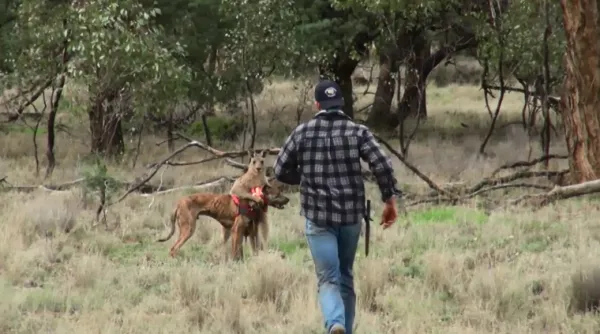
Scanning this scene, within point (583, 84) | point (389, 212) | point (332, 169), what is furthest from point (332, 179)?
point (583, 84)

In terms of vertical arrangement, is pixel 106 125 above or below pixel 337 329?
above

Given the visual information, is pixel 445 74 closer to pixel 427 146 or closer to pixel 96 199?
pixel 427 146

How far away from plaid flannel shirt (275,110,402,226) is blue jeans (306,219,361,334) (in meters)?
0.09

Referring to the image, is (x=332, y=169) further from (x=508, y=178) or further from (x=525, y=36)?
(x=525, y=36)

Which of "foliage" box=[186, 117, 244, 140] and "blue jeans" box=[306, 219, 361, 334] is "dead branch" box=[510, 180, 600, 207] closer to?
"blue jeans" box=[306, 219, 361, 334]

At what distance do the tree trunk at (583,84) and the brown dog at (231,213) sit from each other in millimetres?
5322

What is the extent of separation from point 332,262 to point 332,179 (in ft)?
1.81

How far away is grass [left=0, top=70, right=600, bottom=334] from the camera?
7.73 metres

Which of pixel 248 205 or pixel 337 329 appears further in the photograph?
pixel 248 205

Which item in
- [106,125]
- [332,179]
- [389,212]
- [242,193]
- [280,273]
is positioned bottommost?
[280,273]

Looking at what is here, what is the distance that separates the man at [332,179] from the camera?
6.59 meters

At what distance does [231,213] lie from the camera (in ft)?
34.9

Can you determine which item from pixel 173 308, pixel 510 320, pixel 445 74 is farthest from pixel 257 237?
pixel 445 74

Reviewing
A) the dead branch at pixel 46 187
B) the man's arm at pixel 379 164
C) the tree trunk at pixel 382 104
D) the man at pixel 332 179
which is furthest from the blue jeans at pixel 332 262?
the tree trunk at pixel 382 104
